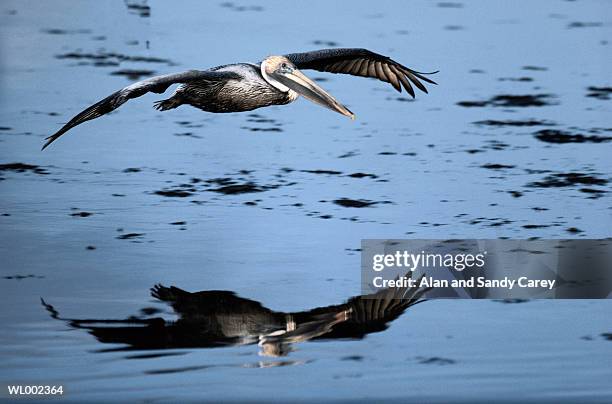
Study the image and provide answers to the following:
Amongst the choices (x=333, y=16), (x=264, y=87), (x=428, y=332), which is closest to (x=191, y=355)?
(x=428, y=332)

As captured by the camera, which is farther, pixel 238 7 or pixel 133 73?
pixel 238 7

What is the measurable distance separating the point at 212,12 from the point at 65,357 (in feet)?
34.3

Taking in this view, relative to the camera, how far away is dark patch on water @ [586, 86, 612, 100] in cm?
1404

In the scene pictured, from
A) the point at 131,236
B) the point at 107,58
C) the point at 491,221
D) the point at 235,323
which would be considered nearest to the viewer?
the point at 235,323

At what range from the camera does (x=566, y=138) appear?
41.6ft

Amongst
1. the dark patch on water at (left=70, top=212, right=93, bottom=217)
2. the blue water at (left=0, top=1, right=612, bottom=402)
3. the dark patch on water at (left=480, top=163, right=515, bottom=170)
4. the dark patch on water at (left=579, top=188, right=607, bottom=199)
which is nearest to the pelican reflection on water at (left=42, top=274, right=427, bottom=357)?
the blue water at (left=0, top=1, right=612, bottom=402)

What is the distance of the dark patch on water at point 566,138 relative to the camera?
41.4 ft

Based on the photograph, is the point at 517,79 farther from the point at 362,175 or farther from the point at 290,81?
the point at 290,81

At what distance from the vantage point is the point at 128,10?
18438mm

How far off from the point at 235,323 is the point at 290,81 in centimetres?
259

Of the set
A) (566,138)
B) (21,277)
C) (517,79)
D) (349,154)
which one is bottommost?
(21,277)

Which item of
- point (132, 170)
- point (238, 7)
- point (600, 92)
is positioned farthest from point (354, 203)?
point (238, 7)

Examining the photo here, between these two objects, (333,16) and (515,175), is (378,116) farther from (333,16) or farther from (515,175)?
(333,16)

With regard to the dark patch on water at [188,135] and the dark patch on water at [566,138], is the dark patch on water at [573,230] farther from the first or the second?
the dark patch on water at [188,135]
